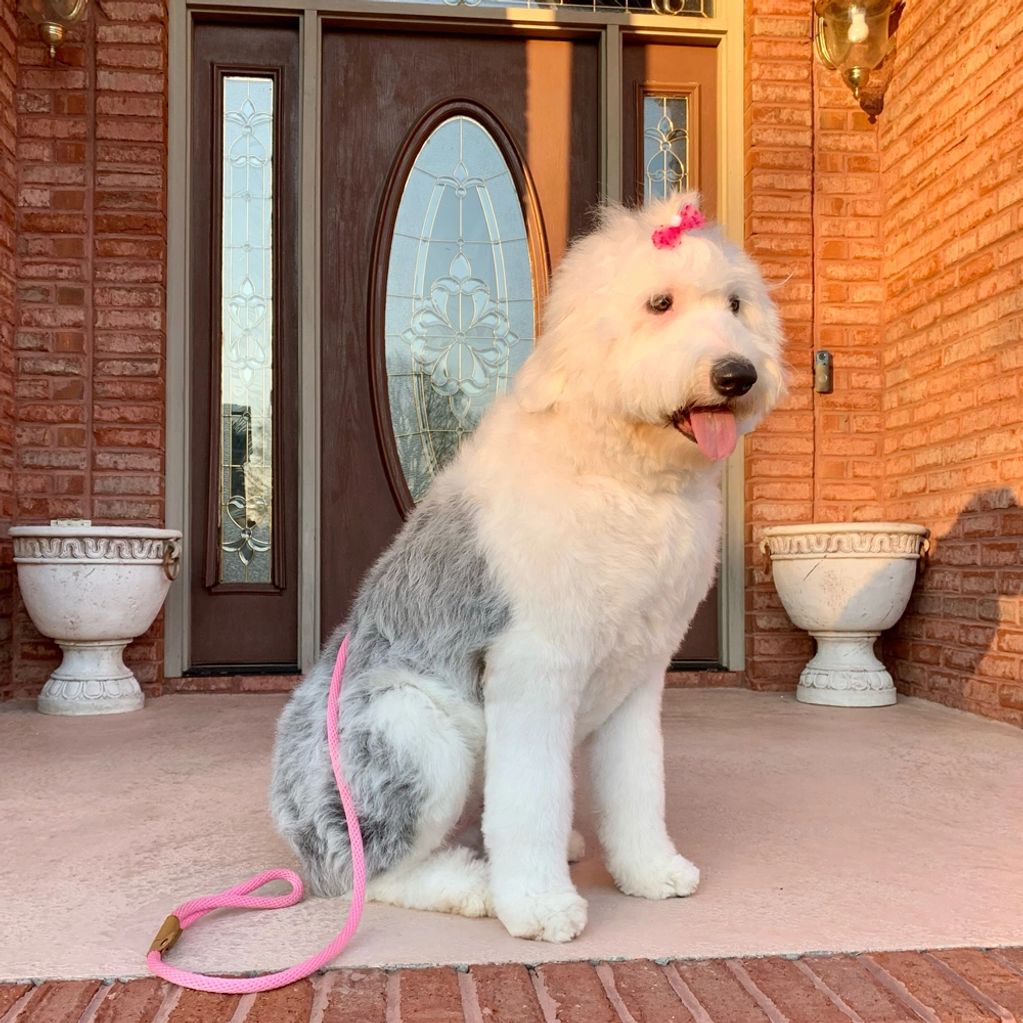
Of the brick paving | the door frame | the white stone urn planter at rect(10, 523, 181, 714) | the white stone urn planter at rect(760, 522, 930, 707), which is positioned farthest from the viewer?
the door frame

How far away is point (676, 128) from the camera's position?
4.95 metres

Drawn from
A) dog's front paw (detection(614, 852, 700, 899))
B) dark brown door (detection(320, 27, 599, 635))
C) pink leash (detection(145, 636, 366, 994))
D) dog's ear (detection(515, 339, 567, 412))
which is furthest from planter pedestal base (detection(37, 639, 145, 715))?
dog's ear (detection(515, 339, 567, 412))

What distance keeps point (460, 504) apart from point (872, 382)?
11.4 feet

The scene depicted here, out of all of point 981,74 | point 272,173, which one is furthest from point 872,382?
point 272,173

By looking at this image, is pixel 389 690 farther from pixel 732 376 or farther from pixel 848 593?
pixel 848 593

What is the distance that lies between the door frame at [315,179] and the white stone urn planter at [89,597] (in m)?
0.39

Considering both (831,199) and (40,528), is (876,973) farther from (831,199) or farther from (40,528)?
(831,199)

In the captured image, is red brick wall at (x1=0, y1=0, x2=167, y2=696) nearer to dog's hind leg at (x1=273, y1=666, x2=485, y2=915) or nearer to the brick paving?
dog's hind leg at (x1=273, y1=666, x2=485, y2=915)

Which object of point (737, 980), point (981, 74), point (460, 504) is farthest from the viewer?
point (981, 74)

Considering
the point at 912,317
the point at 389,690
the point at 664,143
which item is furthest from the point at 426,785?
the point at 664,143

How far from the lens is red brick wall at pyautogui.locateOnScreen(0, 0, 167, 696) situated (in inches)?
177

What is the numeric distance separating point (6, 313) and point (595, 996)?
4.05 meters

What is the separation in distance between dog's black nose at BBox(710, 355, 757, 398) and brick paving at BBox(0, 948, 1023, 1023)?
94 centimetres

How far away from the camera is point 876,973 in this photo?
5.22 feet
